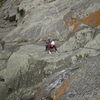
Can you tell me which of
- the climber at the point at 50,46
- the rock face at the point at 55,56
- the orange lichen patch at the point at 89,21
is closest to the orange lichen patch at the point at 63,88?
the rock face at the point at 55,56

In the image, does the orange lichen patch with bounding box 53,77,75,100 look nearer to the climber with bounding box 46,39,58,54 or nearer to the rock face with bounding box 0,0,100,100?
the rock face with bounding box 0,0,100,100

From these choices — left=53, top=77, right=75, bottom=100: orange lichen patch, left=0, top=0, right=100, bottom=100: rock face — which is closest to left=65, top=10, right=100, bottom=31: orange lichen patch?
left=0, top=0, right=100, bottom=100: rock face

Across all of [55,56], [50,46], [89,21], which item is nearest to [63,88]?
[55,56]

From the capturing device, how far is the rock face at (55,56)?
357 inches

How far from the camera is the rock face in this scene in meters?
9.06

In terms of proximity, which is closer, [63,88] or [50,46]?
[63,88]

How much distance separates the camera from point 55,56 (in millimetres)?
14492

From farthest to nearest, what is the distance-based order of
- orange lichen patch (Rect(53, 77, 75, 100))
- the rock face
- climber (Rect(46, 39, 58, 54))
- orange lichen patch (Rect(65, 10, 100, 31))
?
orange lichen patch (Rect(65, 10, 100, 31)) → climber (Rect(46, 39, 58, 54)) → the rock face → orange lichen patch (Rect(53, 77, 75, 100))

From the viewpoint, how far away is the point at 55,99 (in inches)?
341

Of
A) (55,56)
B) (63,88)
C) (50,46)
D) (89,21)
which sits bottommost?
(55,56)

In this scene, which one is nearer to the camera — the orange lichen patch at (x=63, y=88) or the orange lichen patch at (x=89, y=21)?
the orange lichen patch at (x=63, y=88)

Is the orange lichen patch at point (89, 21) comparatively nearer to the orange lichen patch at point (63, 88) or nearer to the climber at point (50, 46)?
the climber at point (50, 46)

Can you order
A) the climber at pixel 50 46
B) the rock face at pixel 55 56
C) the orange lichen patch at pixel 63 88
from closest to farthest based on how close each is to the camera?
the orange lichen patch at pixel 63 88 → the rock face at pixel 55 56 → the climber at pixel 50 46

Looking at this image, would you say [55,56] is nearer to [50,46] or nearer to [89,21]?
[50,46]
